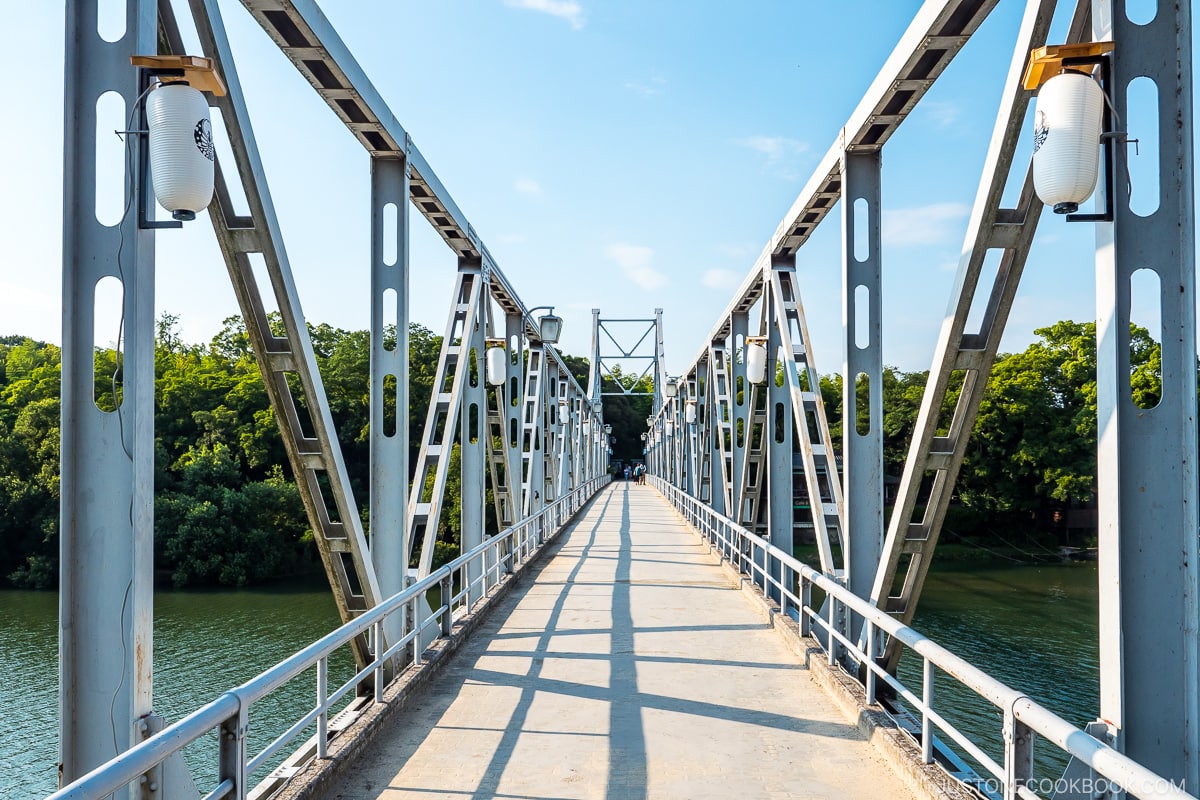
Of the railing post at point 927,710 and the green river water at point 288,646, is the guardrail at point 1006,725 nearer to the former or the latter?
the railing post at point 927,710

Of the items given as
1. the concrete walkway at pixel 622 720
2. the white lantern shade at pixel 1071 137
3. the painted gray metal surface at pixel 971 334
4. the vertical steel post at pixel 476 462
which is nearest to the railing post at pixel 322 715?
the concrete walkway at pixel 622 720

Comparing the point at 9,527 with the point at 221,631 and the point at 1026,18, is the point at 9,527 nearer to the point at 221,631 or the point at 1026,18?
the point at 221,631

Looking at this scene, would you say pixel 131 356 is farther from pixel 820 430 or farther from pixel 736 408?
pixel 736 408

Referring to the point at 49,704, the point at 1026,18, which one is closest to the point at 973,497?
the point at 49,704

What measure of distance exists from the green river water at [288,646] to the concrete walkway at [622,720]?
22.3 ft

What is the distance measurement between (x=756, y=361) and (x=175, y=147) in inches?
280

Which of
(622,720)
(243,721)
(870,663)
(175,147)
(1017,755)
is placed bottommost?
(622,720)

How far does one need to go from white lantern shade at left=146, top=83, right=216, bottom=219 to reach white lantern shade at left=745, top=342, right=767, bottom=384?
690 cm

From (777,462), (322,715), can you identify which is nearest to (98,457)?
(322,715)

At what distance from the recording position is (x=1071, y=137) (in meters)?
3.20

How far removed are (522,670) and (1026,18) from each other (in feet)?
17.6

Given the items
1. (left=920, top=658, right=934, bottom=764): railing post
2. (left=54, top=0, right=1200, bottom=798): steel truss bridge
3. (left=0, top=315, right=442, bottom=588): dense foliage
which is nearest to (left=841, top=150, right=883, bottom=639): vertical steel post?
(left=54, top=0, right=1200, bottom=798): steel truss bridge

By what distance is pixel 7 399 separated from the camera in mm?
36656

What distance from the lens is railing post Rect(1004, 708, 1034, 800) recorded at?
3.31 meters
